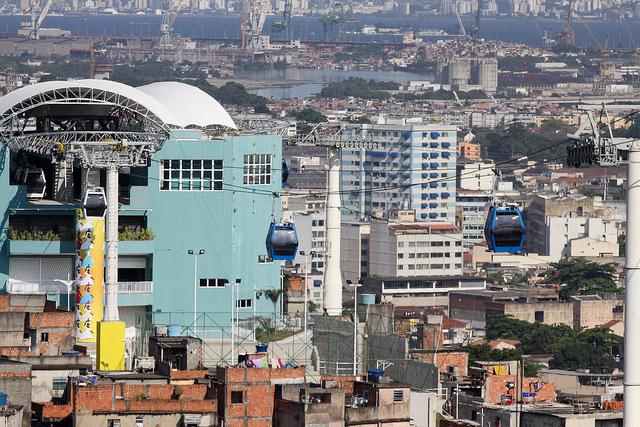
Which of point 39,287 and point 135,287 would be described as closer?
point 39,287

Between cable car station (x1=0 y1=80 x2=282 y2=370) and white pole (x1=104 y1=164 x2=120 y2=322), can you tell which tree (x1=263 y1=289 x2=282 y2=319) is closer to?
cable car station (x1=0 y1=80 x2=282 y2=370)

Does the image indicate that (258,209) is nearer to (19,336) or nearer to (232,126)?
(232,126)

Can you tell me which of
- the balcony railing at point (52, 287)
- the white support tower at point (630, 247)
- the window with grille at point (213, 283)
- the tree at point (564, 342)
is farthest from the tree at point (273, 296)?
the white support tower at point (630, 247)

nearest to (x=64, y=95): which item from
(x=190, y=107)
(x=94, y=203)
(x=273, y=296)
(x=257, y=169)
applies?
(x=257, y=169)

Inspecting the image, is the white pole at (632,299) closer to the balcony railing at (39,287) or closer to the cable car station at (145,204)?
the cable car station at (145,204)

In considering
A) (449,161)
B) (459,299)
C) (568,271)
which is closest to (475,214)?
(449,161)

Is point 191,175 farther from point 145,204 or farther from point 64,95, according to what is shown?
point 64,95
